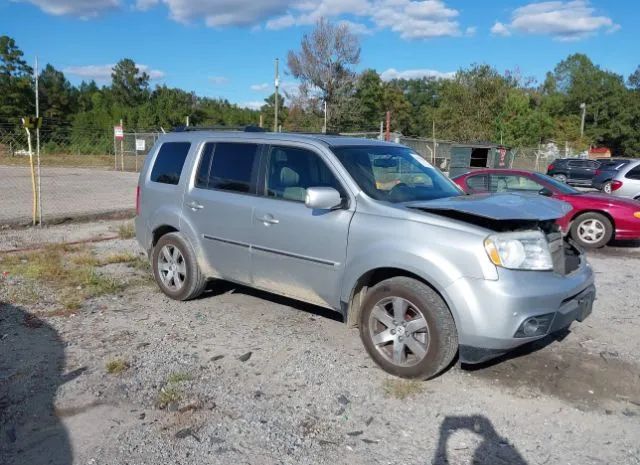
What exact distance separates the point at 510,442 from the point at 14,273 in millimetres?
6209

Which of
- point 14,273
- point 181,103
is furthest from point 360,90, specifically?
point 14,273

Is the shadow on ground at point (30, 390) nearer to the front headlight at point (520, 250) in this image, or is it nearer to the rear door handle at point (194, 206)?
the rear door handle at point (194, 206)

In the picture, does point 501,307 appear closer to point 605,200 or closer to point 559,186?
point 605,200

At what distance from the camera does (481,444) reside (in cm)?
329

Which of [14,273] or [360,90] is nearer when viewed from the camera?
[14,273]

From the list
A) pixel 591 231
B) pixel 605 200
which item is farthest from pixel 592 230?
pixel 605 200

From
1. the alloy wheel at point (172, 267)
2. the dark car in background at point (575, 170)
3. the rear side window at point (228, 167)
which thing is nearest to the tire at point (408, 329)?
the rear side window at point (228, 167)

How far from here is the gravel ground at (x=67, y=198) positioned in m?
11.4

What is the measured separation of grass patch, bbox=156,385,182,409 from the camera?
12.1 ft

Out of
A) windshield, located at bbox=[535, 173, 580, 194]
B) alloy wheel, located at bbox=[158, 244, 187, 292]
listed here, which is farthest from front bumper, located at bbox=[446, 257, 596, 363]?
windshield, located at bbox=[535, 173, 580, 194]

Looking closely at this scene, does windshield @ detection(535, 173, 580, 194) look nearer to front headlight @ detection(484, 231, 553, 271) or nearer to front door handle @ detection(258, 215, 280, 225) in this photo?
front headlight @ detection(484, 231, 553, 271)

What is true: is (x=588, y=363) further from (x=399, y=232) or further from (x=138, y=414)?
(x=138, y=414)

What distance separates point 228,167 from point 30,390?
8.57ft

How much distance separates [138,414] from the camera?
3.56 metres
